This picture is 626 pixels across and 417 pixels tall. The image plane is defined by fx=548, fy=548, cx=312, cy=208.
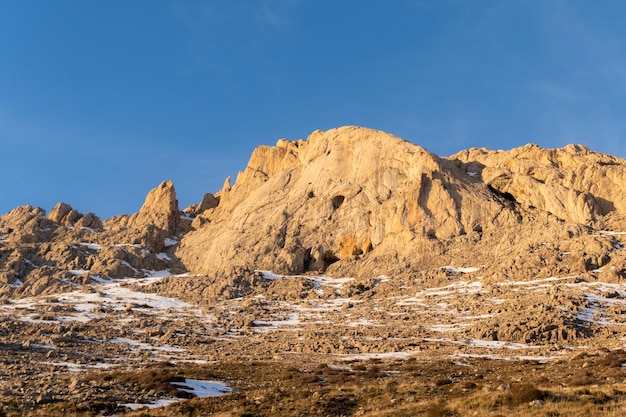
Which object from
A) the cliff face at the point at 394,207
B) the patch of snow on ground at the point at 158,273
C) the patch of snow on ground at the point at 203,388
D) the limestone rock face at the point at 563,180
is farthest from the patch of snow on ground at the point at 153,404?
the limestone rock face at the point at 563,180

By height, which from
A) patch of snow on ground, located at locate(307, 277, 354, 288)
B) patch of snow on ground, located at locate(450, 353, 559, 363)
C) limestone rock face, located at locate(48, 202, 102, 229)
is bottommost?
patch of snow on ground, located at locate(450, 353, 559, 363)

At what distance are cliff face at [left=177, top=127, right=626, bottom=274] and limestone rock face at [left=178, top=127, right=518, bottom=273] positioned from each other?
0.79ft

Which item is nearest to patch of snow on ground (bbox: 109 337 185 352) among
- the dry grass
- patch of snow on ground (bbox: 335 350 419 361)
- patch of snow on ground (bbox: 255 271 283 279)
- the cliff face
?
the dry grass

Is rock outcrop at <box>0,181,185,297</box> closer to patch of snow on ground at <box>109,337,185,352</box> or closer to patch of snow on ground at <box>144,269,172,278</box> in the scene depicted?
patch of snow on ground at <box>144,269,172,278</box>

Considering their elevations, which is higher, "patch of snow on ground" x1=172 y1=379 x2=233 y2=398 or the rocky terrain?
the rocky terrain

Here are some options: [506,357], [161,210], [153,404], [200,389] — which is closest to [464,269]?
[506,357]

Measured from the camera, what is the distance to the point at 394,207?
117m

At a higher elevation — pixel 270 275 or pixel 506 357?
pixel 270 275

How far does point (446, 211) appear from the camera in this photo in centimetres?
11481

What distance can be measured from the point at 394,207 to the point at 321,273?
20.9m

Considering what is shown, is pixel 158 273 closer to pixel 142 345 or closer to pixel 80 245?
pixel 80 245

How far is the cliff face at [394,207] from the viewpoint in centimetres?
10806

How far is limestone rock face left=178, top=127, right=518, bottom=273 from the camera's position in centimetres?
11400

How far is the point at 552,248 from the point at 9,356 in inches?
3176
